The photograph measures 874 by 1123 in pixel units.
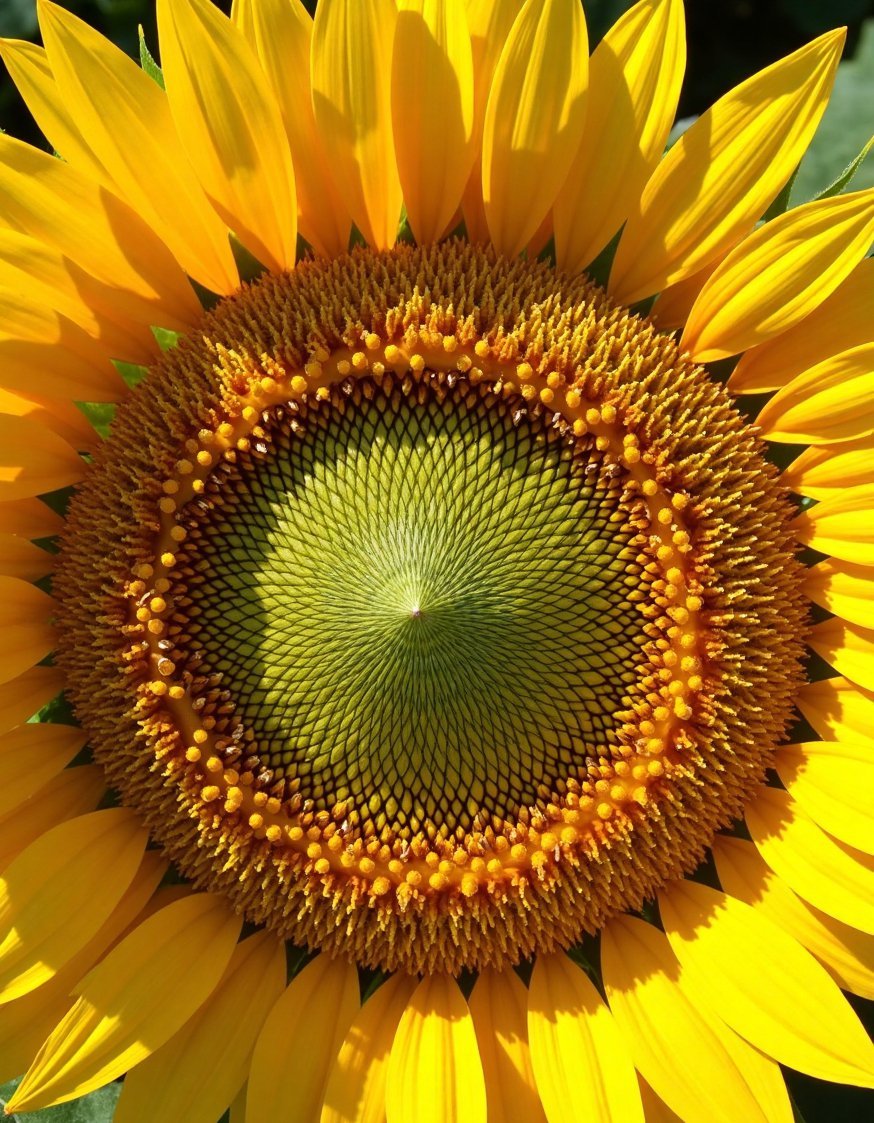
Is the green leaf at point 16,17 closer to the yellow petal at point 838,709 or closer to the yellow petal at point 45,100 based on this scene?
the yellow petal at point 45,100

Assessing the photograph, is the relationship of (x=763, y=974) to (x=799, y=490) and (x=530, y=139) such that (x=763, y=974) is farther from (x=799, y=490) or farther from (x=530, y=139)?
(x=530, y=139)

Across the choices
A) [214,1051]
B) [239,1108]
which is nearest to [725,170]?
[214,1051]

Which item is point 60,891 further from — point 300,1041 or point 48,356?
point 48,356

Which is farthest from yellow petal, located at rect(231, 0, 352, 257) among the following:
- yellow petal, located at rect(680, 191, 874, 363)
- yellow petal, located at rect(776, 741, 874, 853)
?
yellow petal, located at rect(776, 741, 874, 853)

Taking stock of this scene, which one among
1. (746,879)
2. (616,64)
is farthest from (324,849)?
(616,64)

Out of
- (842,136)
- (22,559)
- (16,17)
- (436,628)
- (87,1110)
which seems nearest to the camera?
(436,628)

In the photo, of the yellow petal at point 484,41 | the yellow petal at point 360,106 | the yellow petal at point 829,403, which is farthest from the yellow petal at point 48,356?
the yellow petal at point 829,403
